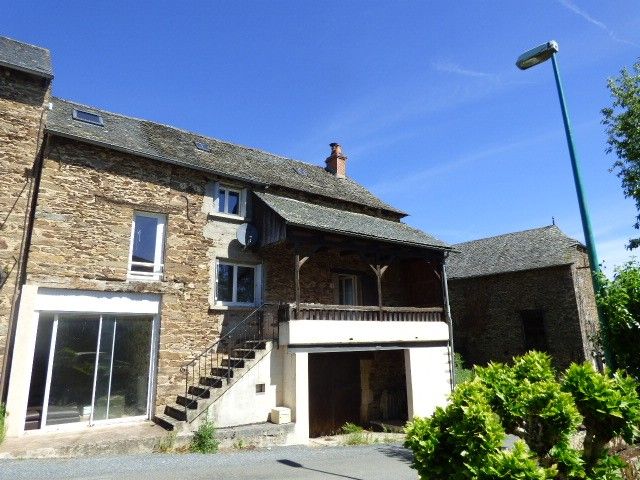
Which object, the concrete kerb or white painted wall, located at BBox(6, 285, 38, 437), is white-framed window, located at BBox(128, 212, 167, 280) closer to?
white painted wall, located at BBox(6, 285, 38, 437)

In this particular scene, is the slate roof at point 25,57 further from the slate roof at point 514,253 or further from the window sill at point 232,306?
the slate roof at point 514,253

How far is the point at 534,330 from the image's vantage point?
22.0 metres

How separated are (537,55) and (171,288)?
10187 millimetres

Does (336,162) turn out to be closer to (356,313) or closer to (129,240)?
(356,313)

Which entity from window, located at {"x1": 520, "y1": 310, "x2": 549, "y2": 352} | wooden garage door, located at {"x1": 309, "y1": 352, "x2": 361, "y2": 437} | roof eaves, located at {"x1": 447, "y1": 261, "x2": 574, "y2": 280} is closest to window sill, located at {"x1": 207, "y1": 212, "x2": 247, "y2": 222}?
wooden garage door, located at {"x1": 309, "y1": 352, "x2": 361, "y2": 437}

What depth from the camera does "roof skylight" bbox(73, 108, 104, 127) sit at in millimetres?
12602

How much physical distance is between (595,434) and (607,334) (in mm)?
2137

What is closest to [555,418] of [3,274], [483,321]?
[3,274]

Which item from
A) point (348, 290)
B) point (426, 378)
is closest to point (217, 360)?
point (348, 290)

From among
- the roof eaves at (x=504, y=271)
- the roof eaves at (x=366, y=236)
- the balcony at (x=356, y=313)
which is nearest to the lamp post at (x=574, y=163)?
the roof eaves at (x=366, y=236)

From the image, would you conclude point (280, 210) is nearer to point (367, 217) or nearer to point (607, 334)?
point (367, 217)

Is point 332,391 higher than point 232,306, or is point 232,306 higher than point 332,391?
point 232,306

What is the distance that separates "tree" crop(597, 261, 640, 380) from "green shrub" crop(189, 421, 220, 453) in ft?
25.8

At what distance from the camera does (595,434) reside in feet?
16.0
